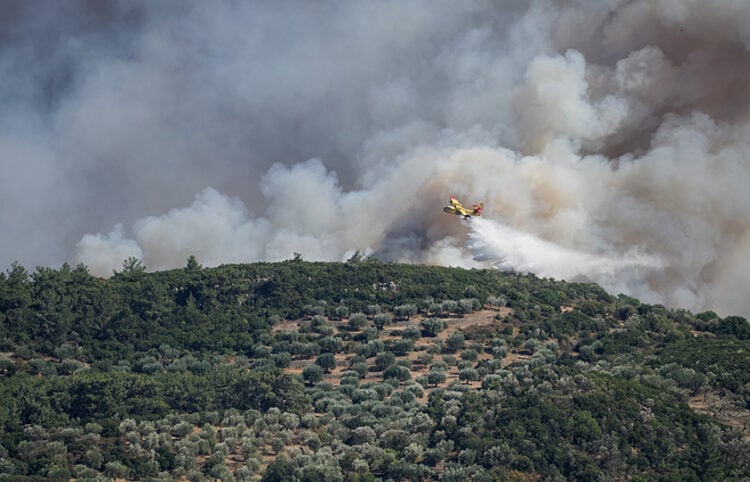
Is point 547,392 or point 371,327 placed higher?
point 371,327

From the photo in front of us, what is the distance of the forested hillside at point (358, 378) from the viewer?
12375 centimetres

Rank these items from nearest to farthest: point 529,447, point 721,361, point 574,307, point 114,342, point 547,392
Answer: point 529,447 < point 547,392 < point 721,361 < point 114,342 < point 574,307

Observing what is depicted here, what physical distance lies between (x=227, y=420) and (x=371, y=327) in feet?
122

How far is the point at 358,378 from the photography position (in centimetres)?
15325

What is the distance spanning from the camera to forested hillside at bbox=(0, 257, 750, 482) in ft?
406

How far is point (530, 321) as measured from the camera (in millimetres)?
172000

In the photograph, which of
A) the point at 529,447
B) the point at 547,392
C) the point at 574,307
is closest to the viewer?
the point at 529,447

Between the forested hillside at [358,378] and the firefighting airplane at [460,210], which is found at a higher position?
the firefighting airplane at [460,210]

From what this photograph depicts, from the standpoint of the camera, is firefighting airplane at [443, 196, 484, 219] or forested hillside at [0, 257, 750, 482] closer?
forested hillside at [0, 257, 750, 482]

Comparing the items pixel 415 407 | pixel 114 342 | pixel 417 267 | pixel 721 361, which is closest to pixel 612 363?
pixel 721 361

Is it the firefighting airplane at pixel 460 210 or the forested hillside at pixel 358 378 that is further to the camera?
the firefighting airplane at pixel 460 210

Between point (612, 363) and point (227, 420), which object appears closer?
point (227, 420)

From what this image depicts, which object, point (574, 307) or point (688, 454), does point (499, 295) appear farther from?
point (688, 454)

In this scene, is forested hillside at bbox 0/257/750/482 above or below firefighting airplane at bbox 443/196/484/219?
below
